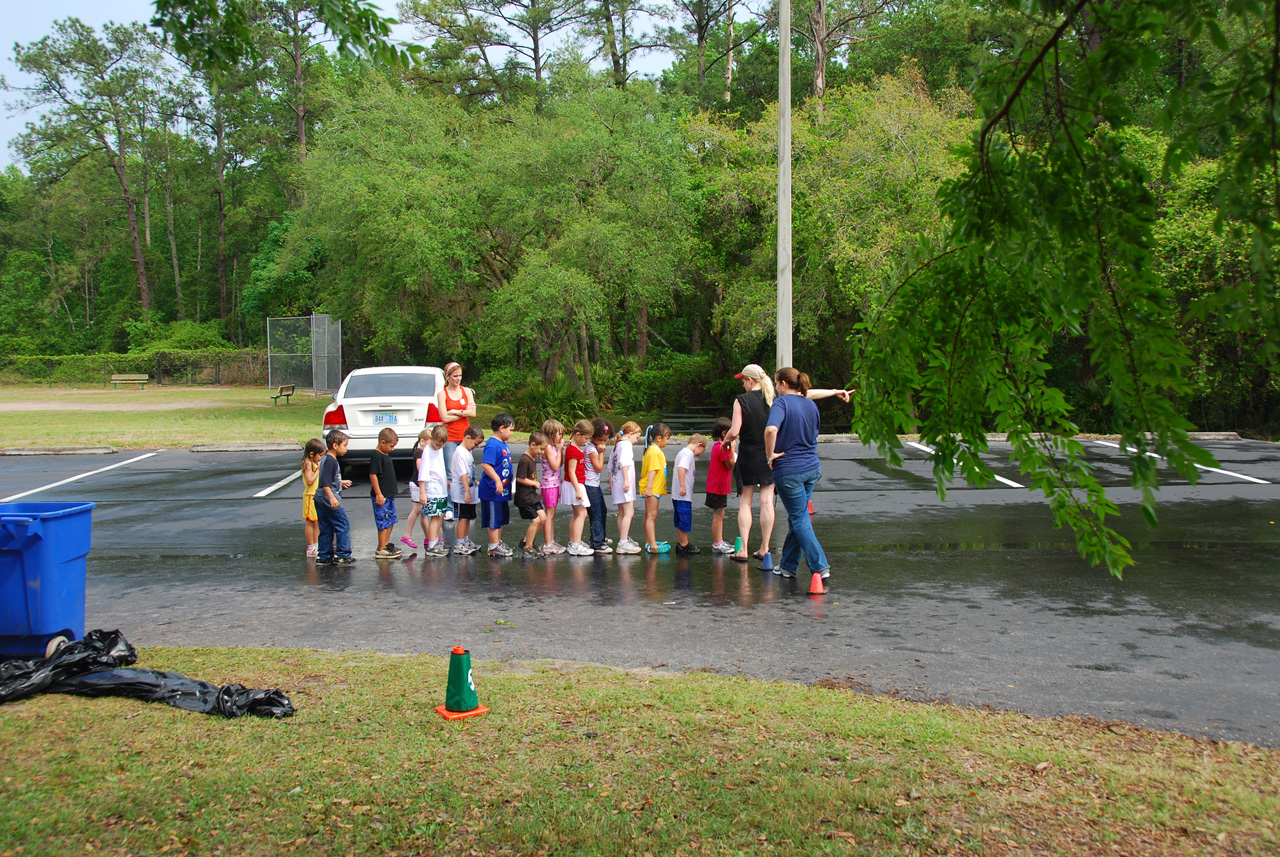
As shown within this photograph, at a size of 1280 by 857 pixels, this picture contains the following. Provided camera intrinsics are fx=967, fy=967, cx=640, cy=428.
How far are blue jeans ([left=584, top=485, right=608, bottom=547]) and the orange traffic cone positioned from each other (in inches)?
185

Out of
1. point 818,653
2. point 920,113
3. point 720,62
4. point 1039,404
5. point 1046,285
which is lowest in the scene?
point 818,653

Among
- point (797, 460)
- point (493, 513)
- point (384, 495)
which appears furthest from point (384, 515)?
point (797, 460)

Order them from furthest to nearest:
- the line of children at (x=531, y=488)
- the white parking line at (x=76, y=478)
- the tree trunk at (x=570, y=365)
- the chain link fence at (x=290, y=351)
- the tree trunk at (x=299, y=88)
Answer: the tree trunk at (x=299, y=88) < the chain link fence at (x=290, y=351) < the tree trunk at (x=570, y=365) < the white parking line at (x=76, y=478) < the line of children at (x=531, y=488)

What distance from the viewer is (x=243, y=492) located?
43.9 ft

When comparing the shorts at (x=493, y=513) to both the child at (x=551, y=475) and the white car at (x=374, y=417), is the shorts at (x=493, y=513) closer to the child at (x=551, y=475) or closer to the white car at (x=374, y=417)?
the child at (x=551, y=475)

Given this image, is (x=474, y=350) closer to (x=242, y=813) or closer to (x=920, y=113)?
(x=920, y=113)

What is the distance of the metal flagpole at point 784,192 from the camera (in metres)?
14.1

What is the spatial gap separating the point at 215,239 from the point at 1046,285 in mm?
71988

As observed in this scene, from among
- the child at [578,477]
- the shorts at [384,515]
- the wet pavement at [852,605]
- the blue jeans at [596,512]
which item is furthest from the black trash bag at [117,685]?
the blue jeans at [596,512]

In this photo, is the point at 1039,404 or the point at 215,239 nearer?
the point at 1039,404

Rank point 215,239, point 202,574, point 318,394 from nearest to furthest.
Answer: point 202,574 → point 318,394 → point 215,239

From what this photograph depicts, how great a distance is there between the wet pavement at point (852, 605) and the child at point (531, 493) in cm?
44

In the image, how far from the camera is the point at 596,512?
9664mm

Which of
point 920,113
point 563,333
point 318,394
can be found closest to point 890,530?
point 920,113
